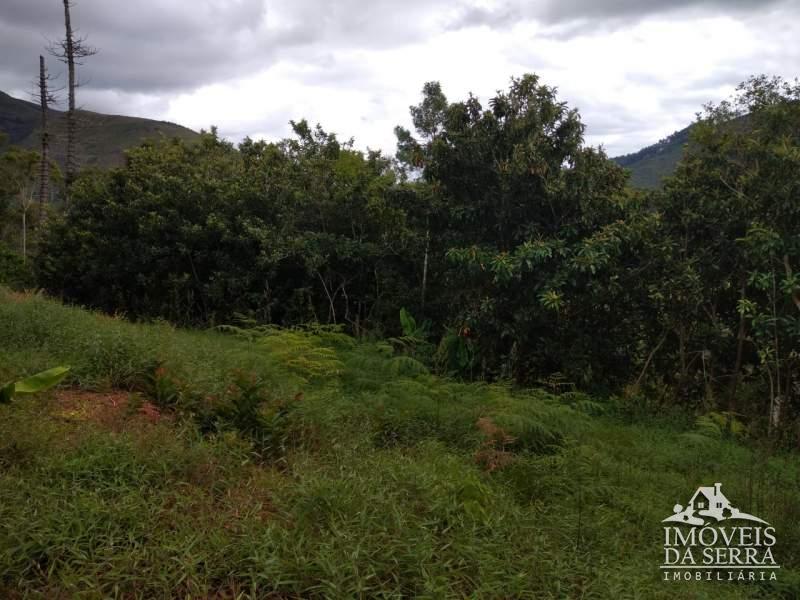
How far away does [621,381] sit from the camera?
8008 mm

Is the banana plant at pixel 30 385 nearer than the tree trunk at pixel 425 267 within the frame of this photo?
Yes

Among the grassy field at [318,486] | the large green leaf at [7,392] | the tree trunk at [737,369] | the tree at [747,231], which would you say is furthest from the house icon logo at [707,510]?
the large green leaf at [7,392]

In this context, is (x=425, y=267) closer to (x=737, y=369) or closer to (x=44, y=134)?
(x=737, y=369)

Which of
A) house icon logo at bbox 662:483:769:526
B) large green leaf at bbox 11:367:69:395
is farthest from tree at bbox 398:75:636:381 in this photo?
large green leaf at bbox 11:367:69:395

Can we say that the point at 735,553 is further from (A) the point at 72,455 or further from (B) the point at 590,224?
(B) the point at 590,224

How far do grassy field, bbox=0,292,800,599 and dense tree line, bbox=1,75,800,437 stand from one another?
2.06 meters

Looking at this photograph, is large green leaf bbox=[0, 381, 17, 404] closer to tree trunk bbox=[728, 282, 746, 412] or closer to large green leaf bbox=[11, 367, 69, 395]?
large green leaf bbox=[11, 367, 69, 395]

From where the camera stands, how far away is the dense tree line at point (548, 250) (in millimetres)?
6785

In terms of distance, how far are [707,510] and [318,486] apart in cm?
271

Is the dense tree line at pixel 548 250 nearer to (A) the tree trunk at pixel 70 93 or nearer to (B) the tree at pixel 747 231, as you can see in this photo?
(B) the tree at pixel 747 231

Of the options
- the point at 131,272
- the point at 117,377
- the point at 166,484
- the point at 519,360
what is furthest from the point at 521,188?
the point at 131,272

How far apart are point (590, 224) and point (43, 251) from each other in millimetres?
11040

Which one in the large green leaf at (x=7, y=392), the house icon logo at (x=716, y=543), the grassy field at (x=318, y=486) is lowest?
the house icon logo at (x=716, y=543)

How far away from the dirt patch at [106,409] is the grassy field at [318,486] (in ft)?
0.07
